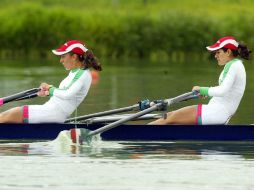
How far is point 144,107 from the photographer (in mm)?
18938

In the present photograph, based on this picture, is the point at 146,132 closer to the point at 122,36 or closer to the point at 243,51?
the point at 243,51

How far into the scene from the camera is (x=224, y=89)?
18062 millimetres

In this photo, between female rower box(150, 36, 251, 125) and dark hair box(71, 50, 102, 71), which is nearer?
female rower box(150, 36, 251, 125)

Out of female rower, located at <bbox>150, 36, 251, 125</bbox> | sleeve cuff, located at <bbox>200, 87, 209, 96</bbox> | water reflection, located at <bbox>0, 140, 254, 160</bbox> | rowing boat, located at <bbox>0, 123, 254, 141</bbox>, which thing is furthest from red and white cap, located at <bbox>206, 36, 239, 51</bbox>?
water reflection, located at <bbox>0, 140, 254, 160</bbox>

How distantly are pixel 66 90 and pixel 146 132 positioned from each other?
158cm

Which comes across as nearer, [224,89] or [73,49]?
[224,89]

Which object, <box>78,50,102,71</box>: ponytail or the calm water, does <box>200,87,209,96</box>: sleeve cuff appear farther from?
<box>78,50,102,71</box>: ponytail

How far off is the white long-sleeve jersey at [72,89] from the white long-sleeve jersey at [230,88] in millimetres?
2011

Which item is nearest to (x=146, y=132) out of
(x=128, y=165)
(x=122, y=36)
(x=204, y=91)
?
(x=204, y=91)

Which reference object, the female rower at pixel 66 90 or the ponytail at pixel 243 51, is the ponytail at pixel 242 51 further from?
the female rower at pixel 66 90

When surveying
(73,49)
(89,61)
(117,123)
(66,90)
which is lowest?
(117,123)

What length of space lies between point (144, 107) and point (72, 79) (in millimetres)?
1464

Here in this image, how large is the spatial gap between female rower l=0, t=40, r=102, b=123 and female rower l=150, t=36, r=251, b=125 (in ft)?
5.85

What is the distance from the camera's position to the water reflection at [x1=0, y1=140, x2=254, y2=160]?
688 inches
